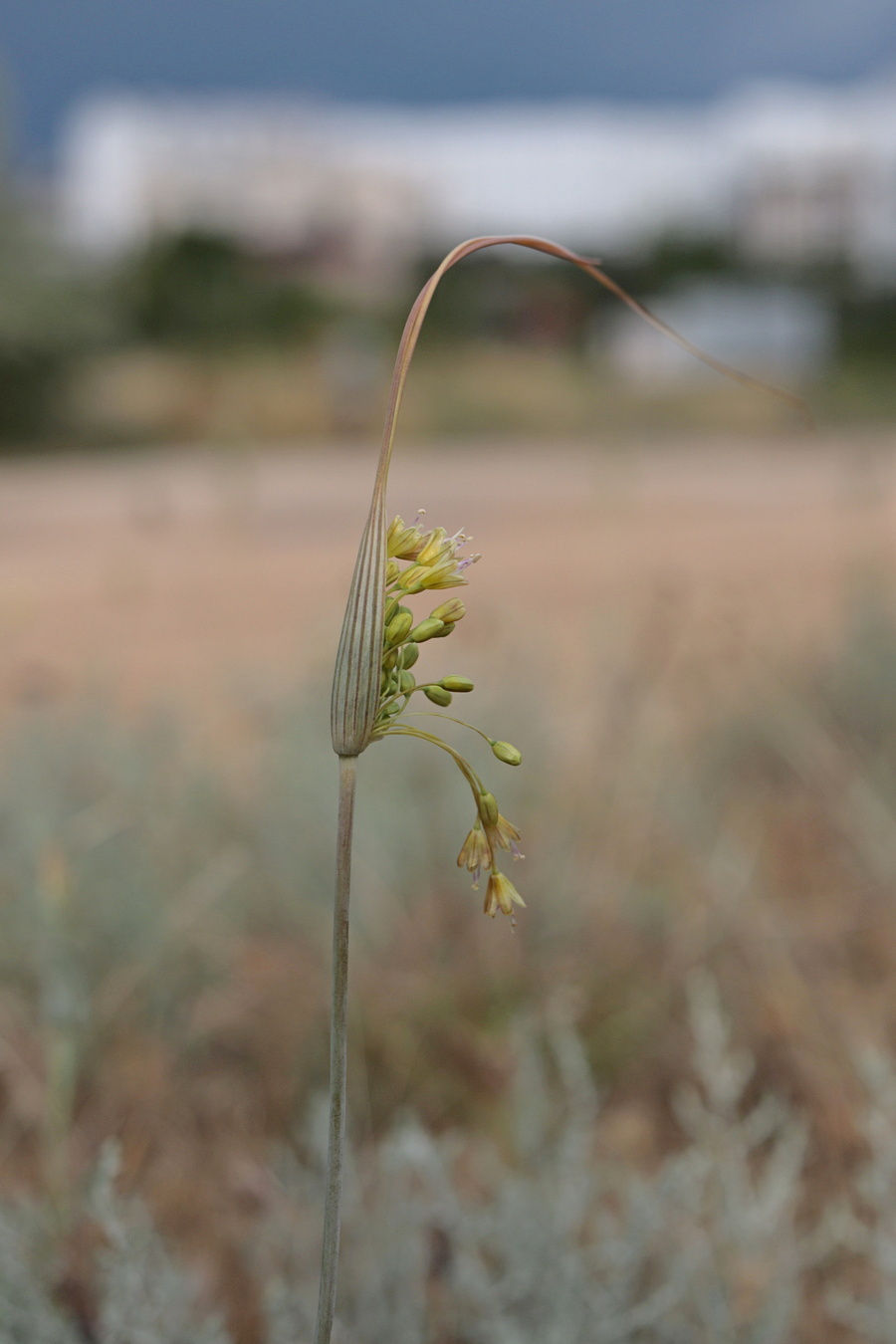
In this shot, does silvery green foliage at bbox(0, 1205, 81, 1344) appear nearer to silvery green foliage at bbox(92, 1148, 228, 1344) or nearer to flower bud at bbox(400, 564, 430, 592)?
silvery green foliage at bbox(92, 1148, 228, 1344)

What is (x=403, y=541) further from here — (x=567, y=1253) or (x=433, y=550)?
(x=567, y=1253)

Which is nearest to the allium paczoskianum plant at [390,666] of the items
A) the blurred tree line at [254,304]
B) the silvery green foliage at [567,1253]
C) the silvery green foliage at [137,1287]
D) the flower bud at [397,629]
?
the flower bud at [397,629]

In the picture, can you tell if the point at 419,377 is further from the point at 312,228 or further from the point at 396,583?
the point at 312,228

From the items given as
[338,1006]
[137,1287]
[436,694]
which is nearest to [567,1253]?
[137,1287]

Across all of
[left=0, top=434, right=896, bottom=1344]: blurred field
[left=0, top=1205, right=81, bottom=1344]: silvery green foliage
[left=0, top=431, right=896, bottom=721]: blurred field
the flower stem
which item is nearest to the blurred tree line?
[left=0, top=431, right=896, bottom=721]: blurred field

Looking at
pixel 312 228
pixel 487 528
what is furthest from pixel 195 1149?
pixel 312 228

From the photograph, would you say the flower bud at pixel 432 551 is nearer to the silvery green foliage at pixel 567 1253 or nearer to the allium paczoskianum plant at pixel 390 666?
the allium paczoskianum plant at pixel 390 666
